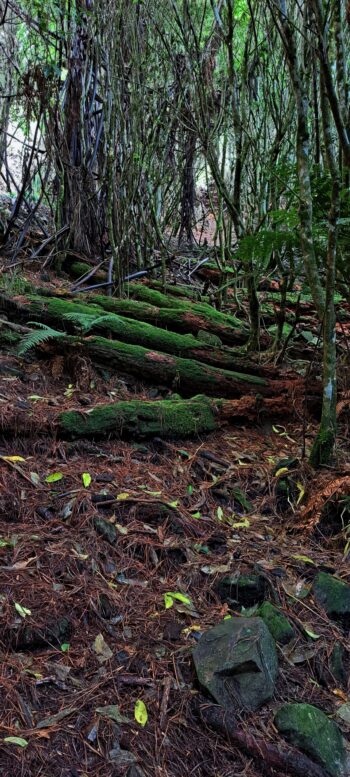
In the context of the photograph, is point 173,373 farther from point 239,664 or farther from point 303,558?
point 239,664

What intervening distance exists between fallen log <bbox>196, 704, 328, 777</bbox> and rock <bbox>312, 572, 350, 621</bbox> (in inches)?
31.2

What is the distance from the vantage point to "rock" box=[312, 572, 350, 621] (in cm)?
258

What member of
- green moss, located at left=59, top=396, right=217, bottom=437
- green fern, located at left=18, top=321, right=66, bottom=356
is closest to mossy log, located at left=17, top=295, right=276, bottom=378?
green fern, located at left=18, top=321, right=66, bottom=356

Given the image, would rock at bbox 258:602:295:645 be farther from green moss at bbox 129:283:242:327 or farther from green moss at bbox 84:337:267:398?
green moss at bbox 129:283:242:327

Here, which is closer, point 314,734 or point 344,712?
point 314,734

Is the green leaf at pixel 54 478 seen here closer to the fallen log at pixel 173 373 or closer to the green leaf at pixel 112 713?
Result: the green leaf at pixel 112 713

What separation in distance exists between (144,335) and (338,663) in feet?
9.90

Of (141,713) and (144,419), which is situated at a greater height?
(144,419)

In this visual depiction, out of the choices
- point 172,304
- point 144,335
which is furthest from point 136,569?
point 172,304

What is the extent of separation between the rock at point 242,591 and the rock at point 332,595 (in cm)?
28

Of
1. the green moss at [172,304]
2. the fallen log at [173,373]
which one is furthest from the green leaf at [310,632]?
the green moss at [172,304]

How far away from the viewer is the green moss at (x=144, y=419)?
3.45 meters

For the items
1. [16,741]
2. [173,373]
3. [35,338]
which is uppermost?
[35,338]

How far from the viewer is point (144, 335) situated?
4652mm
